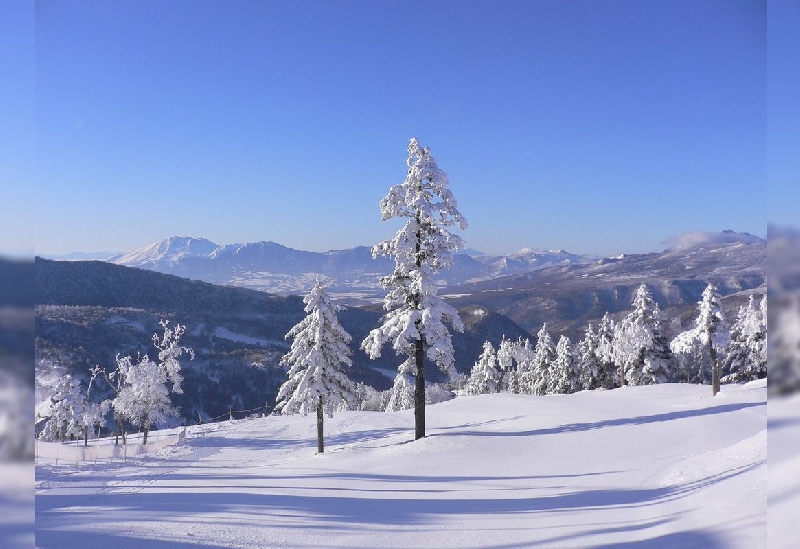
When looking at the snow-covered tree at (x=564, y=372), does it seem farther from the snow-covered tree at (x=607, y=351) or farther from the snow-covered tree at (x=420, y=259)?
the snow-covered tree at (x=420, y=259)

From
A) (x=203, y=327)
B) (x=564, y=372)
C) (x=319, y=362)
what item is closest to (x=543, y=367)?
(x=564, y=372)

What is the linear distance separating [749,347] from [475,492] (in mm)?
37391

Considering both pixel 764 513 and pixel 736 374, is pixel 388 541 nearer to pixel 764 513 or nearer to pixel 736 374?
pixel 764 513

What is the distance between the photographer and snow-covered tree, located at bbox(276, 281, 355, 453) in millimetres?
21938

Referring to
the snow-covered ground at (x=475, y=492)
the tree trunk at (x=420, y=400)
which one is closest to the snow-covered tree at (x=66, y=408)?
the snow-covered ground at (x=475, y=492)

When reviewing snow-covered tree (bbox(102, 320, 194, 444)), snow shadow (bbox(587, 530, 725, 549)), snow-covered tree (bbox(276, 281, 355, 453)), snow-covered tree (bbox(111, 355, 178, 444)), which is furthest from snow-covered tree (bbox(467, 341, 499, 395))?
snow shadow (bbox(587, 530, 725, 549))

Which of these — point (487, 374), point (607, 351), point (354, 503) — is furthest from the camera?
point (487, 374)

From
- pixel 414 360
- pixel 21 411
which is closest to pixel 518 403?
pixel 414 360

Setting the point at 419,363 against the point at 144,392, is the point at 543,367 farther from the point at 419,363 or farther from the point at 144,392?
the point at 144,392

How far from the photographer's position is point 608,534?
8.15 m

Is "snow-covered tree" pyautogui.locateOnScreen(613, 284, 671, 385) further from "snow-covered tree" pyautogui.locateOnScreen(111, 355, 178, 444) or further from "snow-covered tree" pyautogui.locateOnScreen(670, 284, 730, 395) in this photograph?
"snow-covered tree" pyautogui.locateOnScreen(111, 355, 178, 444)

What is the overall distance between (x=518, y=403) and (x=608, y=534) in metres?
19.4

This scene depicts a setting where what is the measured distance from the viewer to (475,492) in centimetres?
1168

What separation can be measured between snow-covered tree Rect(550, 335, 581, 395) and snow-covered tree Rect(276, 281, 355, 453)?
3062cm
